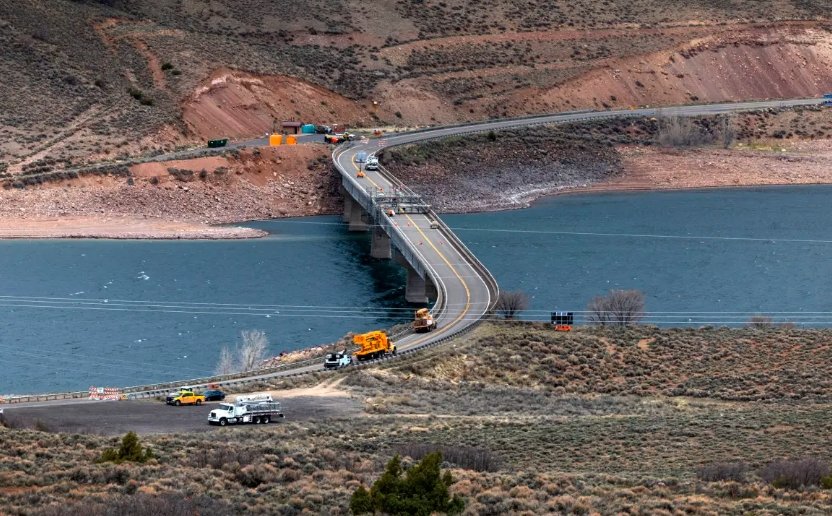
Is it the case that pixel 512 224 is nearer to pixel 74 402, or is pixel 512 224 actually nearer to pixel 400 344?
pixel 400 344

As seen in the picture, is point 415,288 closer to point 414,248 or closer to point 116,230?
point 414,248

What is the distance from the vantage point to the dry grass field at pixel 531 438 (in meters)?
31.1

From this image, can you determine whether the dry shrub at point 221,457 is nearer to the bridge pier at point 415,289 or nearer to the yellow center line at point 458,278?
the yellow center line at point 458,278

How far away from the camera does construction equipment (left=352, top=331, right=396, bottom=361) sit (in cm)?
5562

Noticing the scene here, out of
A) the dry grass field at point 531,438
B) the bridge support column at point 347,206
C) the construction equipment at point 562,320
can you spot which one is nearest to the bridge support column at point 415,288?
the dry grass field at point 531,438

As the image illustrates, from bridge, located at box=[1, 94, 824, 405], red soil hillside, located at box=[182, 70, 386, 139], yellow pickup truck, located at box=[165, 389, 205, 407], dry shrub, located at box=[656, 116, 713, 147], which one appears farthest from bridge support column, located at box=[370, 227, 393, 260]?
dry shrub, located at box=[656, 116, 713, 147]

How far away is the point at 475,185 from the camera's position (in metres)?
108

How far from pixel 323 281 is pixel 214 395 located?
29561 mm

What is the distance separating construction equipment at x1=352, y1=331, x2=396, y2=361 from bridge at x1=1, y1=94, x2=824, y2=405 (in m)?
0.87

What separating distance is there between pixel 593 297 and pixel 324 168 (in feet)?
121

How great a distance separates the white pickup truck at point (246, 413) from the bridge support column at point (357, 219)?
49.9 meters

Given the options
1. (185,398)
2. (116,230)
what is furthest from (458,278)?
(116,230)

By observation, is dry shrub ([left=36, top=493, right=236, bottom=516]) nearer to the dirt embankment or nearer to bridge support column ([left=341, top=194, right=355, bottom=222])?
the dirt embankment

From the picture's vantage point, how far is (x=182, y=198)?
323 feet
